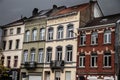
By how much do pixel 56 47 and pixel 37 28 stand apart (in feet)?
21.4

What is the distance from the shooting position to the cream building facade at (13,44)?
5604 centimetres

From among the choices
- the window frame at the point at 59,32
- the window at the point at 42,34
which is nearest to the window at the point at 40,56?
the window at the point at 42,34

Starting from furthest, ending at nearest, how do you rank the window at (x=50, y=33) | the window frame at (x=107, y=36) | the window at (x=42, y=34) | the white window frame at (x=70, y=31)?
the window at (x=42, y=34) → the window at (x=50, y=33) → the white window frame at (x=70, y=31) → the window frame at (x=107, y=36)

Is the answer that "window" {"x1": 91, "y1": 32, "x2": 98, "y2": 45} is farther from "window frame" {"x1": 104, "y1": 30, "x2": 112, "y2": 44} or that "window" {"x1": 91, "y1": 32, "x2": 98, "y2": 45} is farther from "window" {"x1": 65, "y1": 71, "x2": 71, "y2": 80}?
"window" {"x1": 65, "y1": 71, "x2": 71, "y2": 80}

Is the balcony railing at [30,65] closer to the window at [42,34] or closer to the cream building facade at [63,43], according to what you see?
the cream building facade at [63,43]

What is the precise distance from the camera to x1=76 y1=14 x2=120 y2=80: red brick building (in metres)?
40.8

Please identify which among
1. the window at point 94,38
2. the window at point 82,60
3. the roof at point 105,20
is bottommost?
the window at point 82,60

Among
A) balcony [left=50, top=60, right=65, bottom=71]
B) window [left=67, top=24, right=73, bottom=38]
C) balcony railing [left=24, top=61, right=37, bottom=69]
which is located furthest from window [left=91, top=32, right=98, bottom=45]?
balcony railing [left=24, top=61, right=37, bottom=69]

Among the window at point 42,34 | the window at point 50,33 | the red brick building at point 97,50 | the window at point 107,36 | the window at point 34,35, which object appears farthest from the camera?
the window at point 34,35

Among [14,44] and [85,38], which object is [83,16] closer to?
[85,38]

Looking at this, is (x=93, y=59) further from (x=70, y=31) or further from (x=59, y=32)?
(x=59, y=32)

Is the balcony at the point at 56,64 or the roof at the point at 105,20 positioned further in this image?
the balcony at the point at 56,64

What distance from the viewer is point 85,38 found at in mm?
44406

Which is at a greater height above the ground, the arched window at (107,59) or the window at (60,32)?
the window at (60,32)
